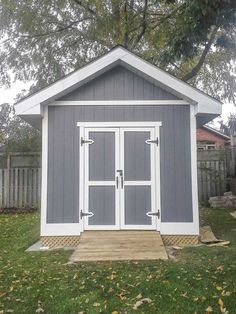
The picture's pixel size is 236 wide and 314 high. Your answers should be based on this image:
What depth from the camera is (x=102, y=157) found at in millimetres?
7457

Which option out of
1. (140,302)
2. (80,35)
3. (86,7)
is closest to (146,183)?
(140,302)

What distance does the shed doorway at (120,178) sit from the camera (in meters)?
7.32

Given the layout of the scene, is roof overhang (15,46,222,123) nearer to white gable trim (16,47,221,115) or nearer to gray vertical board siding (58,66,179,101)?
white gable trim (16,47,221,115)

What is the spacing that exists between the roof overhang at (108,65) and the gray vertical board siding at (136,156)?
1139 mm

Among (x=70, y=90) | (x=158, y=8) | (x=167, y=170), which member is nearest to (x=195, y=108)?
(x=167, y=170)

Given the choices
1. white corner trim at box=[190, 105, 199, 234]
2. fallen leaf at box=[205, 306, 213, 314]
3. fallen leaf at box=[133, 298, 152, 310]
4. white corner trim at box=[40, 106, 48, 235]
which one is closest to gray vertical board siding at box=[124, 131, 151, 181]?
white corner trim at box=[190, 105, 199, 234]

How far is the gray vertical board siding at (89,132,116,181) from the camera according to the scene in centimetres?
743

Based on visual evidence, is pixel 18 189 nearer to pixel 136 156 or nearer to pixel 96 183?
pixel 96 183

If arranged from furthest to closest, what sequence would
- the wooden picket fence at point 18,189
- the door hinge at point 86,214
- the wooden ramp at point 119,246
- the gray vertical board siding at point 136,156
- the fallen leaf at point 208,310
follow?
1. the wooden picket fence at point 18,189
2. the gray vertical board siding at point 136,156
3. the door hinge at point 86,214
4. the wooden ramp at point 119,246
5. the fallen leaf at point 208,310

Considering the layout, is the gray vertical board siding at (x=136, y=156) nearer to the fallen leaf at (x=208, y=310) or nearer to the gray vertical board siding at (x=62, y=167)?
the gray vertical board siding at (x=62, y=167)

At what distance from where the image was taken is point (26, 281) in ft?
16.3

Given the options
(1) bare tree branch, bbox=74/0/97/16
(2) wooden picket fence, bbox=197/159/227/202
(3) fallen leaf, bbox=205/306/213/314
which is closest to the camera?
(3) fallen leaf, bbox=205/306/213/314

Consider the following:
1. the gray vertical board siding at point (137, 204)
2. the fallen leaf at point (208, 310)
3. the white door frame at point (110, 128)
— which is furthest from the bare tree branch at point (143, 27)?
the fallen leaf at point (208, 310)

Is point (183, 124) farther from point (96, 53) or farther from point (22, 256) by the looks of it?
point (96, 53)
